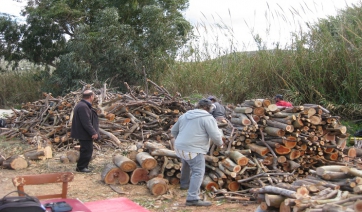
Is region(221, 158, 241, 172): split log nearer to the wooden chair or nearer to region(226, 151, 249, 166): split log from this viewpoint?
region(226, 151, 249, 166): split log

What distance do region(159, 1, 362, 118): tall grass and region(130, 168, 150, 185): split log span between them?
254 inches

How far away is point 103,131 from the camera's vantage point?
1100cm

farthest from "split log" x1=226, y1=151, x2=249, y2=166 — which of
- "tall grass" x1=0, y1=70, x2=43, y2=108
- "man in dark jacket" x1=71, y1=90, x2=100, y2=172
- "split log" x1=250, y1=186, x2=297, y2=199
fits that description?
"tall grass" x1=0, y1=70, x2=43, y2=108

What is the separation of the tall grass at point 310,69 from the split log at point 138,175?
6.46 m

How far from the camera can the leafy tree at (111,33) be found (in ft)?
58.3

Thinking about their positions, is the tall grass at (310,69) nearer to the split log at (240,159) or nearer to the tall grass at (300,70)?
the tall grass at (300,70)

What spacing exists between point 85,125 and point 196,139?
2886 mm

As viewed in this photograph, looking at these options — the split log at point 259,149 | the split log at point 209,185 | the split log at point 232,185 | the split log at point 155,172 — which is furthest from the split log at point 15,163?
the split log at point 259,149

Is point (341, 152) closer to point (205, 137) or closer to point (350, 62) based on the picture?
point (205, 137)

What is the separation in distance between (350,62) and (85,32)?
35.8 feet

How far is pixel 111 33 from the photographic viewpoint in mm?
17578

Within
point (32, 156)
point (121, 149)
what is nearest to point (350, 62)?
point (121, 149)

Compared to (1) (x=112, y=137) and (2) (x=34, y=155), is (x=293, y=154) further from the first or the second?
(2) (x=34, y=155)

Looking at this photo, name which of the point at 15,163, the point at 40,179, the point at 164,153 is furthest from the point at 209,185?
the point at 15,163
